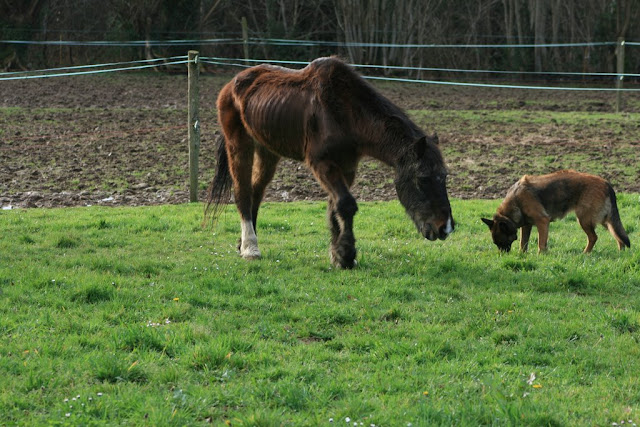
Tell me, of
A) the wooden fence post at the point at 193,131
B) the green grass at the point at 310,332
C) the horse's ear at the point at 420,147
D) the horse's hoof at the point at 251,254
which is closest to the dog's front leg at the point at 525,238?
the green grass at the point at 310,332

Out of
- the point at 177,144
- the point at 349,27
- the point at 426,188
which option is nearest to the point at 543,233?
the point at 426,188

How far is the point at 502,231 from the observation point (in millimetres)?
7953

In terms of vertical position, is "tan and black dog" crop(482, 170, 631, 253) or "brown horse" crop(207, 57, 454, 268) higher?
"brown horse" crop(207, 57, 454, 268)

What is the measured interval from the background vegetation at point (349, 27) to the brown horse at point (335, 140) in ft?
65.1

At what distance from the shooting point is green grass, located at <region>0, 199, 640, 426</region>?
14.0 feet

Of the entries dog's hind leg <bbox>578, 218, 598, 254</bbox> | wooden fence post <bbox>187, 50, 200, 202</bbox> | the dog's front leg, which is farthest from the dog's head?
wooden fence post <bbox>187, 50, 200, 202</bbox>

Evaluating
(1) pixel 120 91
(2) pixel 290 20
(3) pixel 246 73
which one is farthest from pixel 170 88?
(3) pixel 246 73

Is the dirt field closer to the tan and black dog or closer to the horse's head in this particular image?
the tan and black dog

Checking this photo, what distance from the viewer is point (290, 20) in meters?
30.0

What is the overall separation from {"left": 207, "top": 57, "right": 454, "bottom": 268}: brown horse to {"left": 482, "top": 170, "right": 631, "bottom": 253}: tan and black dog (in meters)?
1.13

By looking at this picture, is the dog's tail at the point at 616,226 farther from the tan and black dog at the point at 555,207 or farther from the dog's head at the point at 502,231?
the dog's head at the point at 502,231

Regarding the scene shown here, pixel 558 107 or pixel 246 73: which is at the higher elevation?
pixel 246 73

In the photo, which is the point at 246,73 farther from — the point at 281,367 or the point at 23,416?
the point at 23,416

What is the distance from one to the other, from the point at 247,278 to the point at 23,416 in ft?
9.49
